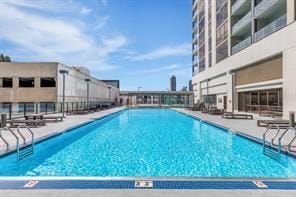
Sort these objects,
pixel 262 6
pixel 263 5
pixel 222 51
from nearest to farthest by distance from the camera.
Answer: pixel 263 5, pixel 262 6, pixel 222 51

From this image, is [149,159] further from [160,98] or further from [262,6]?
[160,98]

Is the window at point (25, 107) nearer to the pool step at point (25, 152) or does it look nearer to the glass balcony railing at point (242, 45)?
the pool step at point (25, 152)

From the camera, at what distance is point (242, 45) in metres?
29.1

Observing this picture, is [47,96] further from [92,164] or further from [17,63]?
[92,164]

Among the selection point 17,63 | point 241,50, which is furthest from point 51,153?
point 17,63

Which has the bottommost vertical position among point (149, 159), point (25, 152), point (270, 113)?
point (149, 159)

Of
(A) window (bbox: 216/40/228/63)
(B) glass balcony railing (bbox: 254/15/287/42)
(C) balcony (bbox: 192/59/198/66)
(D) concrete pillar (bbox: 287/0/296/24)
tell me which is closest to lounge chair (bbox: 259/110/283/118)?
(B) glass balcony railing (bbox: 254/15/287/42)

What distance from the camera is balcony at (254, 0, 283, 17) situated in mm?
22234

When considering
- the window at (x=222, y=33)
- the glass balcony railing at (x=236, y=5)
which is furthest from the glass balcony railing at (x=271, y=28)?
the window at (x=222, y=33)

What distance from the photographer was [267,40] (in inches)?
882

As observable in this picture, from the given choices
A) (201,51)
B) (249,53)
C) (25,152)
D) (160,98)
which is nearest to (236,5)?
(249,53)

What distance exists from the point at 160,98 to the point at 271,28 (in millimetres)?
49603

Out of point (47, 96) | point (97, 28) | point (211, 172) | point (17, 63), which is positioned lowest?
point (211, 172)

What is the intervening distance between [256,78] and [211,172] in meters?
19.8
